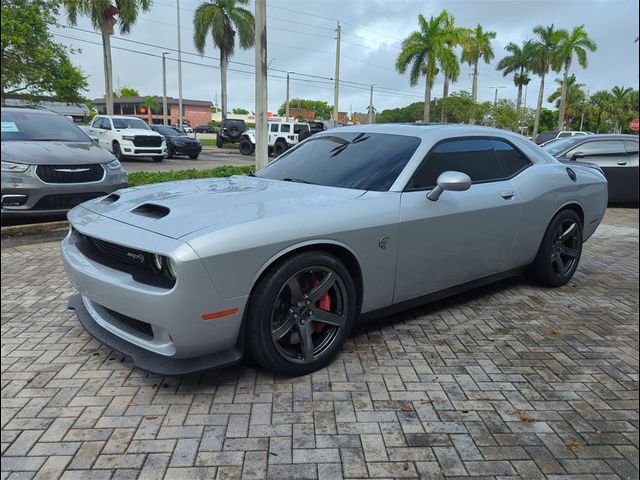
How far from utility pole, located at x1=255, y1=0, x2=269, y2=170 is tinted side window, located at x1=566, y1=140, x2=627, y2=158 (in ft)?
22.8

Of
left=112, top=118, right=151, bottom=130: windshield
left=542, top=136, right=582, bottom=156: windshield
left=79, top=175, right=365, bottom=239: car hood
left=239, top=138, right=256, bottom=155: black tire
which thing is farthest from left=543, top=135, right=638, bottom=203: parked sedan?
left=239, top=138, right=256, bottom=155: black tire

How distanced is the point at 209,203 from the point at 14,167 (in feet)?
14.6

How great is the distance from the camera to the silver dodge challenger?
8.79 ft

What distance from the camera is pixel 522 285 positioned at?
518 cm

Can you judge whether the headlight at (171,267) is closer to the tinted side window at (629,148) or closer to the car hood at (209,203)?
the car hood at (209,203)

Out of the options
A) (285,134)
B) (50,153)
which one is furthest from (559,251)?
(285,134)

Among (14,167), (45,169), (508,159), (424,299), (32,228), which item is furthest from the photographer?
(32,228)

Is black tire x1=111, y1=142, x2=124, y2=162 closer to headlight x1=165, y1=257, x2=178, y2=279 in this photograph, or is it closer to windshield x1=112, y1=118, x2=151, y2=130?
windshield x1=112, y1=118, x2=151, y2=130

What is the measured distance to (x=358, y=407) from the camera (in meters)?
2.82

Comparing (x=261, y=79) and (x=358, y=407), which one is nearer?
(x=358, y=407)

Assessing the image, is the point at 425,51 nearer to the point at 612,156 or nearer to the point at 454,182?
the point at 612,156

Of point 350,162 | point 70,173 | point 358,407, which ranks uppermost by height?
point 350,162

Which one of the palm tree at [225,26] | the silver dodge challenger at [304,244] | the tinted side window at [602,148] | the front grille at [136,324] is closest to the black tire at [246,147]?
the palm tree at [225,26]

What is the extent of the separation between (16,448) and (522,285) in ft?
14.7
